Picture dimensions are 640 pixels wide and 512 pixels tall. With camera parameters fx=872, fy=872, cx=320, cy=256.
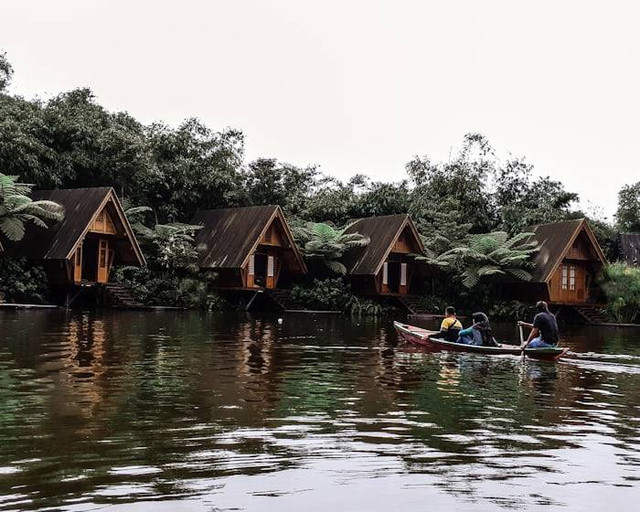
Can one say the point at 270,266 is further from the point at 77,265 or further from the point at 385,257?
the point at 77,265

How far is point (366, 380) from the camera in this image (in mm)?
13805

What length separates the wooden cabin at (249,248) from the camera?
39.2 meters

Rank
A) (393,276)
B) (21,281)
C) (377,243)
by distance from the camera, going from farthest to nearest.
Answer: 1. (393,276)
2. (377,243)
3. (21,281)

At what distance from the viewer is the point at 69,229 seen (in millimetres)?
34844

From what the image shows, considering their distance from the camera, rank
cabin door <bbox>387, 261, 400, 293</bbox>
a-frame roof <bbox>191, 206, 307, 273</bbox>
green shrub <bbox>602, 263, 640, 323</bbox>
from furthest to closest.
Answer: cabin door <bbox>387, 261, 400, 293</bbox> → green shrub <bbox>602, 263, 640, 323</bbox> → a-frame roof <bbox>191, 206, 307, 273</bbox>

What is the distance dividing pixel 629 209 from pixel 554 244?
23111mm

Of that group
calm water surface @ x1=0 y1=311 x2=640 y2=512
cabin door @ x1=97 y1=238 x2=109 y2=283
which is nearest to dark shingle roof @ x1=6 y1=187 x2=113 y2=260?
cabin door @ x1=97 y1=238 x2=109 y2=283

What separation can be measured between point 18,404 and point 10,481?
12.0ft

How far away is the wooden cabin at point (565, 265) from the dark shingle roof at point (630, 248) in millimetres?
3691

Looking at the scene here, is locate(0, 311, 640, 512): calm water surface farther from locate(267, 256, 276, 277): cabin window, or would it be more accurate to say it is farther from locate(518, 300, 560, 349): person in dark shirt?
locate(267, 256, 276, 277): cabin window

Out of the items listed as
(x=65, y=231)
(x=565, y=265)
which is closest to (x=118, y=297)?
(x=65, y=231)

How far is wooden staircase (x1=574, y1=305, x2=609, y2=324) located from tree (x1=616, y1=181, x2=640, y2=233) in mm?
20581

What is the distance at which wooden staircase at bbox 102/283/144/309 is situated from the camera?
36031 mm

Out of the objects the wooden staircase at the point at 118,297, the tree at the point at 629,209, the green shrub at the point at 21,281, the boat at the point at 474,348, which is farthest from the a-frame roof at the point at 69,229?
the tree at the point at 629,209
